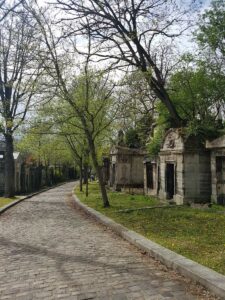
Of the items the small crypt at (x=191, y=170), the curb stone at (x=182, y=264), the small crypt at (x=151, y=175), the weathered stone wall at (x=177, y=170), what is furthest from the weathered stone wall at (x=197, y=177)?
the curb stone at (x=182, y=264)

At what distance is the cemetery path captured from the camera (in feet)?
18.6

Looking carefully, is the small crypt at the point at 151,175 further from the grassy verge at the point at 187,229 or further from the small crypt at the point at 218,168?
the grassy verge at the point at 187,229

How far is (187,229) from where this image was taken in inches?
418

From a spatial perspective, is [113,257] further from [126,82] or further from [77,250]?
[126,82]

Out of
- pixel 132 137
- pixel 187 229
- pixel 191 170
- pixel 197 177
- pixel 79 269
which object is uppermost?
pixel 132 137

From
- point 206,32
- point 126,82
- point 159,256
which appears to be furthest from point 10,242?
point 206,32

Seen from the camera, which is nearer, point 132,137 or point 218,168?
point 218,168

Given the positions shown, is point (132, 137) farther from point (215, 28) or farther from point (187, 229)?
point (187, 229)

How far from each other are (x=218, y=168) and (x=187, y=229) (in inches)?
256

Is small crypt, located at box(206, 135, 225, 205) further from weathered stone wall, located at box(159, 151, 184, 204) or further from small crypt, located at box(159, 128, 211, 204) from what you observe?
weathered stone wall, located at box(159, 151, 184, 204)

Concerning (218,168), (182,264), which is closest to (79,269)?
(182,264)

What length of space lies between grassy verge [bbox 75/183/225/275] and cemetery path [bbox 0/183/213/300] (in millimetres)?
708

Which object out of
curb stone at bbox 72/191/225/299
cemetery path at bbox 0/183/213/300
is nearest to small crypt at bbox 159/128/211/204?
cemetery path at bbox 0/183/213/300

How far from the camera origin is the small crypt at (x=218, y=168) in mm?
15900
